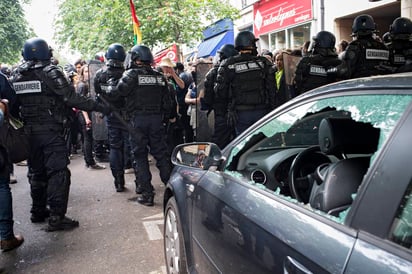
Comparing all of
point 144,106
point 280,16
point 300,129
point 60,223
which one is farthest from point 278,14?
point 300,129

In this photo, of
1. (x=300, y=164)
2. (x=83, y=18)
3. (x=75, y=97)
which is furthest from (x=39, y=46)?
(x=83, y=18)

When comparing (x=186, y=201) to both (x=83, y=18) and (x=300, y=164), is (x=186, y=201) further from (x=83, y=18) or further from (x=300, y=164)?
(x=83, y=18)

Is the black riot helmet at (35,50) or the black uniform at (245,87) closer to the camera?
the black riot helmet at (35,50)

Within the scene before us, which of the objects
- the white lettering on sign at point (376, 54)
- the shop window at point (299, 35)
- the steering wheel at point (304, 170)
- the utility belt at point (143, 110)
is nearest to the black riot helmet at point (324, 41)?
the white lettering on sign at point (376, 54)

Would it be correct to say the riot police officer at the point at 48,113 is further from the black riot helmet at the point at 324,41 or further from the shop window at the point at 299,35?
the shop window at the point at 299,35

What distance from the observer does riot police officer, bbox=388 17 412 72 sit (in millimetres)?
5195

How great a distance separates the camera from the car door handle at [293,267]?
4.40 ft

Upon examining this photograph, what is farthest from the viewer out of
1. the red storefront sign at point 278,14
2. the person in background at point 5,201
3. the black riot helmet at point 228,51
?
the red storefront sign at point 278,14

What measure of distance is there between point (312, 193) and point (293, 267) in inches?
22.9

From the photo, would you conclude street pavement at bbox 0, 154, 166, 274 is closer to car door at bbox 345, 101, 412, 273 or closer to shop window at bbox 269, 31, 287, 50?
car door at bbox 345, 101, 412, 273

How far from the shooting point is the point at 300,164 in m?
2.44

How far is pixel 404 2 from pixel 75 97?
728 cm

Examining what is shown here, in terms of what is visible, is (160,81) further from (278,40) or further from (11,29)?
(11,29)

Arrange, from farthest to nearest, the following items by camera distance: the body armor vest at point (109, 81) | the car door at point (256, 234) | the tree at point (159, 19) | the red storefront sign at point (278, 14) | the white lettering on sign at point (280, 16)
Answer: the white lettering on sign at point (280, 16)
the red storefront sign at point (278, 14)
the tree at point (159, 19)
the body armor vest at point (109, 81)
the car door at point (256, 234)
